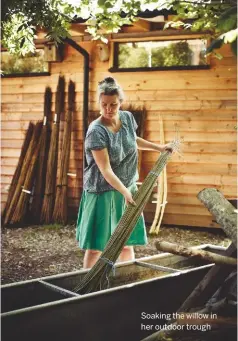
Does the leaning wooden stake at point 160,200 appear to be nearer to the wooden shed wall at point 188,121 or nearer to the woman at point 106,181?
the wooden shed wall at point 188,121

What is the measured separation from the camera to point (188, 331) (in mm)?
2803

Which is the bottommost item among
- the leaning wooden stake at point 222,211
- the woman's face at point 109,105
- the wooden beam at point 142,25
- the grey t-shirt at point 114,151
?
the leaning wooden stake at point 222,211

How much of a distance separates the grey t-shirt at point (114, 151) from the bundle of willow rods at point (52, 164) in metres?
4.66

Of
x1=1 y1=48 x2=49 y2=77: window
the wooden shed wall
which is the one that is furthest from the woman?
x1=1 y1=48 x2=49 y2=77: window

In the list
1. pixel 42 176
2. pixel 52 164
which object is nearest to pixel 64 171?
pixel 52 164

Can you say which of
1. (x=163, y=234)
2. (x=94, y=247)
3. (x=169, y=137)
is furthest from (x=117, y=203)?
(x=169, y=137)

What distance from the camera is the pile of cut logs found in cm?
275

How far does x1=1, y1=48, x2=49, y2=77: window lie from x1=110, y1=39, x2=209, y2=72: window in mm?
→ 1465

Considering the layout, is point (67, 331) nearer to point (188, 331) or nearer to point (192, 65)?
point (188, 331)

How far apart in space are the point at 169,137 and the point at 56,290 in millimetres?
5365

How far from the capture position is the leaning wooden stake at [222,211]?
109 inches

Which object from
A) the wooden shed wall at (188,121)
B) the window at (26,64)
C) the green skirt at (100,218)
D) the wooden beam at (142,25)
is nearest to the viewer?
the green skirt at (100,218)

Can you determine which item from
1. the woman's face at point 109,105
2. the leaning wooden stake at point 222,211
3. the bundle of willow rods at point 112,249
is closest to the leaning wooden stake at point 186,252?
the leaning wooden stake at point 222,211

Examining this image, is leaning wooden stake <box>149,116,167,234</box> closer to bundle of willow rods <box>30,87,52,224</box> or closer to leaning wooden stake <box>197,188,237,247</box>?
Result: bundle of willow rods <box>30,87,52,224</box>
